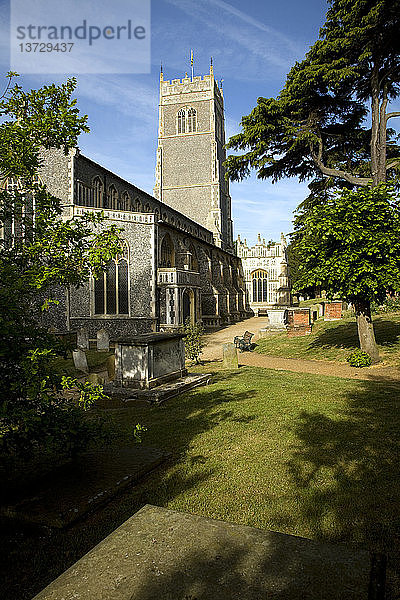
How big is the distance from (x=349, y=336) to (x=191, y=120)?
41.5 metres

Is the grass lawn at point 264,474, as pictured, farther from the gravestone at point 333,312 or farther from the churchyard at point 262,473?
the gravestone at point 333,312

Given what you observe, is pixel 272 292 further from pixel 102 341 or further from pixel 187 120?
pixel 102 341

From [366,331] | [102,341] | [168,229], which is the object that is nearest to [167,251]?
[168,229]

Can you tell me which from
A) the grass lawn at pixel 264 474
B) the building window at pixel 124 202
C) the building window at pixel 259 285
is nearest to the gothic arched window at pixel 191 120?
the building window at pixel 259 285

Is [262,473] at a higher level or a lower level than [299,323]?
lower

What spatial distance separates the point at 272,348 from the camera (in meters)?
17.7

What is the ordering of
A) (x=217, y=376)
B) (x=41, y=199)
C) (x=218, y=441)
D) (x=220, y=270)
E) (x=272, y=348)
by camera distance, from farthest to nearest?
(x=220, y=270), (x=272, y=348), (x=217, y=376), (x=218, y=441), (x=41, y=199)

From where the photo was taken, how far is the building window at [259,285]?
1805 inches

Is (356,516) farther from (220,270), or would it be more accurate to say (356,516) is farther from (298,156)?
(220,270)

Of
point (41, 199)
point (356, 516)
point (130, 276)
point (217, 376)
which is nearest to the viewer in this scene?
point (356, 516)

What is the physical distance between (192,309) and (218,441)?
2049 cm

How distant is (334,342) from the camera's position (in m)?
16.3

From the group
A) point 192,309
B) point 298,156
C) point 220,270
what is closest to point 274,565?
Result: point 298,156

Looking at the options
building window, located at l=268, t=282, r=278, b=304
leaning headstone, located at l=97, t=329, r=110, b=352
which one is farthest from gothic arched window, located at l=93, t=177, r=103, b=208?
building window, located at l=268, t=282, r=278, b=304
